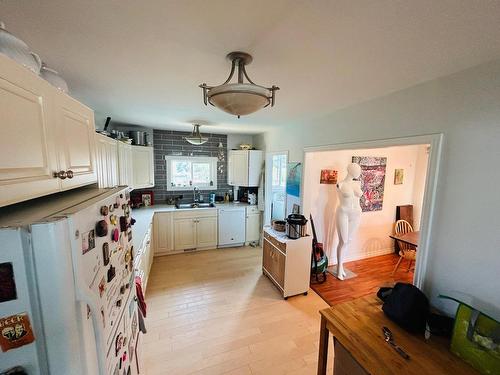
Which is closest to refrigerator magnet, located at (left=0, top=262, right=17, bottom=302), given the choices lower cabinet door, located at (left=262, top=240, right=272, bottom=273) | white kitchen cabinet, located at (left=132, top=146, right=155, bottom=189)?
lower cabinet door, located at (left=262, top=240, right=272, bottom=273)

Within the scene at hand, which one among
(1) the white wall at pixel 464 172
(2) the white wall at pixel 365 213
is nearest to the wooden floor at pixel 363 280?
(2) the white wall at pixel 365 213

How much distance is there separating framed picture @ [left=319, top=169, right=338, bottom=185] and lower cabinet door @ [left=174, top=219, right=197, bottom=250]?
8.04ft

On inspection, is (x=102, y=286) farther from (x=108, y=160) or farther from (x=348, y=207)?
(x=348, y=207)

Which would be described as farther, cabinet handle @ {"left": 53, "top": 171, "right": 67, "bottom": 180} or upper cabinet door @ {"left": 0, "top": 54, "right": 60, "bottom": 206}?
cabinet handle @ {"left": 53, "top": 171, "right": 67, "bottom": 180}

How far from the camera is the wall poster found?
139 inches

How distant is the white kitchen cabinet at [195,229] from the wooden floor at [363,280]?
83.6 inches

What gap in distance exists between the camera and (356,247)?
3.73 meters

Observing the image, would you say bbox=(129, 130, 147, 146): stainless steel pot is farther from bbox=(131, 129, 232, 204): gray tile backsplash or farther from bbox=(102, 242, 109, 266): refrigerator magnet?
bbox=(102, 242, 109, 266): refrigerator magnet

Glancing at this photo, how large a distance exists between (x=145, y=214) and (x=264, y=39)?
10.7 ft

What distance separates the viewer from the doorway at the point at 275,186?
3.75 meters

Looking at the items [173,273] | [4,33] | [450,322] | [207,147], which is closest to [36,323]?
[4,33]

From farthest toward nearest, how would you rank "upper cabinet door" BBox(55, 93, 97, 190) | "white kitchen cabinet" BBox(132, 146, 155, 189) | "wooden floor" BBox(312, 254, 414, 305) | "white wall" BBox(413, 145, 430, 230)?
"white wall" BBox(413, 145, 430, 230), "white kitchen cabinet" BBox(132, 146, 155, 189), "wooden floor" BBox(312, 254, 414, 305), "upper cabinet door" BBox(55, 93, 97, 190)

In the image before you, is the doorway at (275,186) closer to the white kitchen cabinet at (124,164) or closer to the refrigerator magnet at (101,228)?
the white kitchen cabinet at (124,164)

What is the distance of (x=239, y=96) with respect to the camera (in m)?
1.00
